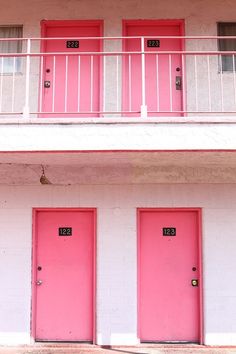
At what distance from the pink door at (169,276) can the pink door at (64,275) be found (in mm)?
1027

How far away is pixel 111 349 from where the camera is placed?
330 inches

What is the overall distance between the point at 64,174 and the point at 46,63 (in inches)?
94.3

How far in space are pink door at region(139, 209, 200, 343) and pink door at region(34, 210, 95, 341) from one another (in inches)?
40.4

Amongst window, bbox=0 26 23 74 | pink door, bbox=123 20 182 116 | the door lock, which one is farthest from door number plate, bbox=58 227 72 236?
the door lock

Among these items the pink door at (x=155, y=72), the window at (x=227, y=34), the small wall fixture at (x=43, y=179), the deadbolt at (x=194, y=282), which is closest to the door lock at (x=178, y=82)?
the pink door at (x=155, y=72)

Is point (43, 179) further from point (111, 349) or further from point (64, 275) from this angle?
point (111, 349)

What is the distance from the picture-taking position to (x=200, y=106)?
30.0 feet

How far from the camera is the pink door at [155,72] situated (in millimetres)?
9203

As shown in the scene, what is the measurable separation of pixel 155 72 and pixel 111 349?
5379 millimetres

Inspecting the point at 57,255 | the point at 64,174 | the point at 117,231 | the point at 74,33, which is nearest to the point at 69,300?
the point at 57,255

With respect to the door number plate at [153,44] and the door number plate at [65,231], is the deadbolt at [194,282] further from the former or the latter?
the door number plate at [153,44]

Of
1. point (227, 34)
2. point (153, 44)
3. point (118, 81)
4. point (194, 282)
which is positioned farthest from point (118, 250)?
point (227, 34)

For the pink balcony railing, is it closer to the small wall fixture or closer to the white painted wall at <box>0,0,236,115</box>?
the white painted wall at <box>0,0,236,115</box>

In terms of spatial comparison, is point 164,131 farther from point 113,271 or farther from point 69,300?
point 69,300
